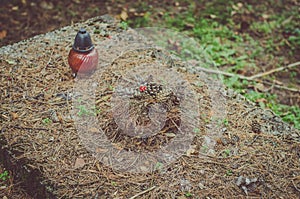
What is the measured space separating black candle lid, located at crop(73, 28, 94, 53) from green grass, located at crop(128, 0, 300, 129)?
1.50 metres

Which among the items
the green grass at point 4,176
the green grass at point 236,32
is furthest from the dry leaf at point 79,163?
the green grass at point 236,32

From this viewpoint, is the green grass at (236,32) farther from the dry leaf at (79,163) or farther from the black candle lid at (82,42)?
the dry leaf at (79,163)

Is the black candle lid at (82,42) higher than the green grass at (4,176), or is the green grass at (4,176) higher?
the black candle lid at (82,42)

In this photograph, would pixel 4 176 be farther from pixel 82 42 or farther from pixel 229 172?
pixel 229 172

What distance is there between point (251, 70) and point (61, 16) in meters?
2.04

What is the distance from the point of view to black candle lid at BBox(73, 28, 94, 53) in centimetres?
275

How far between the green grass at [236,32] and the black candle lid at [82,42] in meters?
1.50

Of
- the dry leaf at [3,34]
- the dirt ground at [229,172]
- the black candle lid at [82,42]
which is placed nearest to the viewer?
the dirt ground at [229,172]

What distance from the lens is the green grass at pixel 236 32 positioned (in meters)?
4.08

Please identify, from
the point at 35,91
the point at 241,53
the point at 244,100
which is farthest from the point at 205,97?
the point at 241,53

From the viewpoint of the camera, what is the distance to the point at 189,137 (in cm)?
259

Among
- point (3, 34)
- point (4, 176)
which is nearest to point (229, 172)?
point (4, 176)

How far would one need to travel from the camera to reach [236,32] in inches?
175

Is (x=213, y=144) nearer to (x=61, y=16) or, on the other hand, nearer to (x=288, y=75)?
(x=288, y=75)
